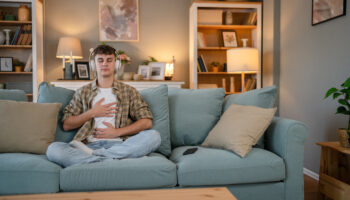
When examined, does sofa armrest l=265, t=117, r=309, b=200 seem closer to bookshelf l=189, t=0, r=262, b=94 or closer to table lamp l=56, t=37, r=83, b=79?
bookshelf l=189, t=0, r=262, b=94

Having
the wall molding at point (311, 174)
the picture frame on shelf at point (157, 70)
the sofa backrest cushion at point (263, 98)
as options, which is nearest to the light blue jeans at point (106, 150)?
the sofa backrest cushion at point (263, 98)

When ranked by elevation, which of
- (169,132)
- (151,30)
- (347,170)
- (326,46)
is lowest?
(347,170)

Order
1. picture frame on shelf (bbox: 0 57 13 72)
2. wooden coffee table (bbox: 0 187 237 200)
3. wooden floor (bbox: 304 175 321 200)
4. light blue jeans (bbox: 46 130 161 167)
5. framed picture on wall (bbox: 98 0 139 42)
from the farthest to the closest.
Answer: framed picture on wall (bbox: 98 0 139 42) < picture frame on shelf (bbox: 0 57 13 72) < wooden floor (bbox: 304 175 321 200) < light blue jeans (bbox: 46 130 161 167) < wooden coffee table (bbox: 0 187 237 200)

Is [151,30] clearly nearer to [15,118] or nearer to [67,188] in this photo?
[15,118]

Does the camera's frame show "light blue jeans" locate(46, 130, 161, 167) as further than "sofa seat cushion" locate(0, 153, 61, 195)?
Yes

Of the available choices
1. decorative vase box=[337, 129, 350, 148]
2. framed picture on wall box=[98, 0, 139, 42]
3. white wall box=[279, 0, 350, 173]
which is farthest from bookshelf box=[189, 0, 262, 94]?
decorative vase box=[337, 129, 350, 148]

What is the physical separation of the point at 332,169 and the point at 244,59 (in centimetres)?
193

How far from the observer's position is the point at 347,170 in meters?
2.35

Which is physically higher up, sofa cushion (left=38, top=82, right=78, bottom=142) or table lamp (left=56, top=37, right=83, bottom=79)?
table lamp (left=56, top=37, right=83, bottom=79)

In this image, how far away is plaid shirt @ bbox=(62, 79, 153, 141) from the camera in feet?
7.12

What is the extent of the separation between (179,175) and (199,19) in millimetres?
3061

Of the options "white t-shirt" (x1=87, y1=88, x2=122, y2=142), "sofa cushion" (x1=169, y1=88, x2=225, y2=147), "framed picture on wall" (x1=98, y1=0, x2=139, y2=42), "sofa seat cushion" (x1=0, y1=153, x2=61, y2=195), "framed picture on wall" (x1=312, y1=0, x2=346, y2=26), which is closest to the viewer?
"sofa seat cushion" (x1=0, y1=153, x2=61, y2=195)

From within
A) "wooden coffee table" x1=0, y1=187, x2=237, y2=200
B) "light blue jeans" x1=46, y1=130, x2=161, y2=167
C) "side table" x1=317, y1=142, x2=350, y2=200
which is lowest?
"side table" x1=317, y1=142, x2=350, y2=200

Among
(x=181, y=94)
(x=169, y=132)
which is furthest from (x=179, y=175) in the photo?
(x=181, y=94)
